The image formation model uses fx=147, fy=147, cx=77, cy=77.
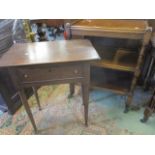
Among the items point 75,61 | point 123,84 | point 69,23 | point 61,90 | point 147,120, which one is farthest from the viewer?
point 61,90

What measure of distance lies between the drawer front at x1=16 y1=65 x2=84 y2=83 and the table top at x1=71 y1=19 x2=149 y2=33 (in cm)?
42

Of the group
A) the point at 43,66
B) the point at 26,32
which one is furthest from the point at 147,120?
the point at 26,32

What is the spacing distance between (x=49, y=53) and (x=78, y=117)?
2.66 ft

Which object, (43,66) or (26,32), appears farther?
(26,32)

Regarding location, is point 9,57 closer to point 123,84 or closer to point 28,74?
point 28,74

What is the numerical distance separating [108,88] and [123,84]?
0.18 metres

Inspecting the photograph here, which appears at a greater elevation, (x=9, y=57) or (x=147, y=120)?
(x=9, y=57)

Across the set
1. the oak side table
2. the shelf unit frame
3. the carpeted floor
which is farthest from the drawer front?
the carpeted floor

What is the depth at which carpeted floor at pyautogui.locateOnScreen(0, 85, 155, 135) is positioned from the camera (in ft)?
4.59

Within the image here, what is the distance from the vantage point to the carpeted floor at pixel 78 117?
1.40m

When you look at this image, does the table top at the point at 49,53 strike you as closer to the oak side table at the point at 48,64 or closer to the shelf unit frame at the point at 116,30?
the oak side table at the point at 48,64
